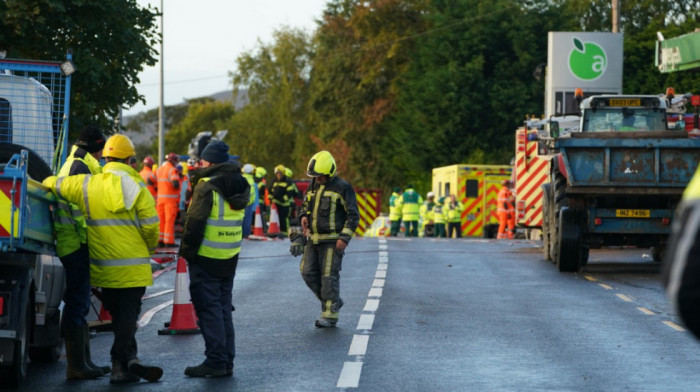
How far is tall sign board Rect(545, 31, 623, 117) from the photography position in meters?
41.6

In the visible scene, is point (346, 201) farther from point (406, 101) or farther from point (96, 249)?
point (406, 101)

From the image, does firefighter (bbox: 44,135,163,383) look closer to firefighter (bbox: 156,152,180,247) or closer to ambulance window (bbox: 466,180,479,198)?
firefighter (bbox: 156,152,180,247)

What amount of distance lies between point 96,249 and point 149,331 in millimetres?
3551

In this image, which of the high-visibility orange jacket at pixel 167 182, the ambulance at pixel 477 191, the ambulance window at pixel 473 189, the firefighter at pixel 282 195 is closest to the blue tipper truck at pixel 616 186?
the high-visibility orange jacket at pixel 167 182

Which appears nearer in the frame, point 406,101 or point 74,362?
point 74,362

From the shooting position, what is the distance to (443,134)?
58656 mm

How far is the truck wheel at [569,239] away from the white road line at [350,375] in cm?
1048

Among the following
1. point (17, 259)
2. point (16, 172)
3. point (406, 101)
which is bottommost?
point (17, 259)

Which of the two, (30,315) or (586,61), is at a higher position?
(586,61)

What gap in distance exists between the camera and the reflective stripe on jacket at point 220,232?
9.28 m

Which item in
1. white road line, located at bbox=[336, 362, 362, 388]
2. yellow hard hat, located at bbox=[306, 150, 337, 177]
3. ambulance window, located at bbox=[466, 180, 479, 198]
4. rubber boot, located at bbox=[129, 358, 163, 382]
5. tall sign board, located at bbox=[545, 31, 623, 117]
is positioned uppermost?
tall sign board, located at bbox=[545, 31, 623, 117]

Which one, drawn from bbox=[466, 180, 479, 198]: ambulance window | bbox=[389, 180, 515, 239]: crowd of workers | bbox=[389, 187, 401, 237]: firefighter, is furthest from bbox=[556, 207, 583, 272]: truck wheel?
bbox=[466, 180, 479, 198]: ambulance window

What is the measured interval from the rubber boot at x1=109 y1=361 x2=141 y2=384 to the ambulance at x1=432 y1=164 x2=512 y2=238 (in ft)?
110

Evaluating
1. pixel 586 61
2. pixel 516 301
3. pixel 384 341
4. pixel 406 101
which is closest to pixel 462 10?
pixel 406 101
